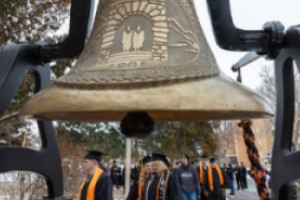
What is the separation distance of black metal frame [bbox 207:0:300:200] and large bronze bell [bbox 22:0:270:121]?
0.19m

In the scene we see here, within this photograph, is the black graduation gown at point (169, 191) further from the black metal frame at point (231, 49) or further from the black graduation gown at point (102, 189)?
the black metal frame at point (231, 49)

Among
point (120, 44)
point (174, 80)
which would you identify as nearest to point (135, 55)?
point (120, 44)

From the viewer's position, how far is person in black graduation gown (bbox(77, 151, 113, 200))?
5586mm

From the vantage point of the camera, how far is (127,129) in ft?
6.11

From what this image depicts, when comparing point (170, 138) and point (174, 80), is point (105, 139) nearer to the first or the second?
point (170, 138)

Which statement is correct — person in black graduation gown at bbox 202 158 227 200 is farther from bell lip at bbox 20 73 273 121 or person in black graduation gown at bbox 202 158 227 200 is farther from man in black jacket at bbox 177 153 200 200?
bell lip at bbox 20 73 273 121

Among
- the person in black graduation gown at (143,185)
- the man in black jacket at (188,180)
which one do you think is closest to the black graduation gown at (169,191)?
the person in black graduation gown at (143,185)

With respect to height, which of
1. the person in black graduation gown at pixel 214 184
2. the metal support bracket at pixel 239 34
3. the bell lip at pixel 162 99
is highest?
the metal support bracket at pixel 239 34

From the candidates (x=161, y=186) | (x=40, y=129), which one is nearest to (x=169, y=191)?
(x=161, y=186)

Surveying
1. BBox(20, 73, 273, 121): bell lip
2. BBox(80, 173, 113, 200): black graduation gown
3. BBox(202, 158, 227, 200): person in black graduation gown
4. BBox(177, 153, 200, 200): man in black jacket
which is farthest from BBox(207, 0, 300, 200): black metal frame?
BBox(202, 158, 227, 200): person in black graduation gown

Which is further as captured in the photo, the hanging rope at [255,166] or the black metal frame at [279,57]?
the hanging rope at [255,166]

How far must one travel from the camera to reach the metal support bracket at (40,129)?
7.47 feet

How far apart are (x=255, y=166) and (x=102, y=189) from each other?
11.6 ft

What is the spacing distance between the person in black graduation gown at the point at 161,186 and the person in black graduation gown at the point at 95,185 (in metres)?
0.76
